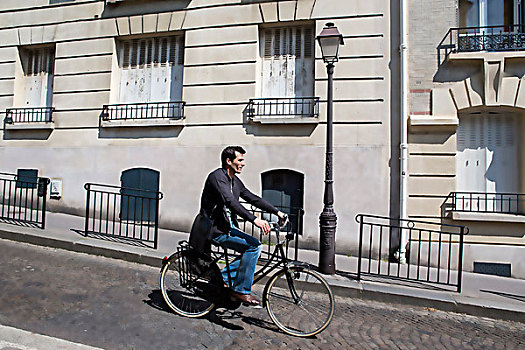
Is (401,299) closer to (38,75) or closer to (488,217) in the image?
(488,217)

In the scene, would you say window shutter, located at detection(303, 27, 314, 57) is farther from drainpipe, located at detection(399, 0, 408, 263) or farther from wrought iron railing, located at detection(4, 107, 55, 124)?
wrought iron railing, located at detection(4, 107, 55, 124)

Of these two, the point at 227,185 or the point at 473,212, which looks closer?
the point at 227,185

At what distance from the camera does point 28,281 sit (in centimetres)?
540

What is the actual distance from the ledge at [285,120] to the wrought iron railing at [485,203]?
3.20 meters

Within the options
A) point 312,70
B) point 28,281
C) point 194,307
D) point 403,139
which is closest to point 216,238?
point 194,307

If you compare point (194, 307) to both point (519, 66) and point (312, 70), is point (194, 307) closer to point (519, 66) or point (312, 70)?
point (312, 70)

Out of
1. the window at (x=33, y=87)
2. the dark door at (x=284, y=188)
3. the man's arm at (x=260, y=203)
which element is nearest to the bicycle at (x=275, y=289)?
the man's arm at (x=260, y=203)

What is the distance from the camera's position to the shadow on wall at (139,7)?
958 centimetres

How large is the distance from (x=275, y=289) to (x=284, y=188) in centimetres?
462

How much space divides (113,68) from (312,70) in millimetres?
5094

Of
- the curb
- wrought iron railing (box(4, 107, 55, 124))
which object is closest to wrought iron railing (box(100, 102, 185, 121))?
wrought iron railing (box(4, 107, 55, 124))

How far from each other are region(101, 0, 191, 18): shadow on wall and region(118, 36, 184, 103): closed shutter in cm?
65

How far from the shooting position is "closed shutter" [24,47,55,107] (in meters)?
10.9

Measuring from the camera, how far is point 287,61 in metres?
9.02
